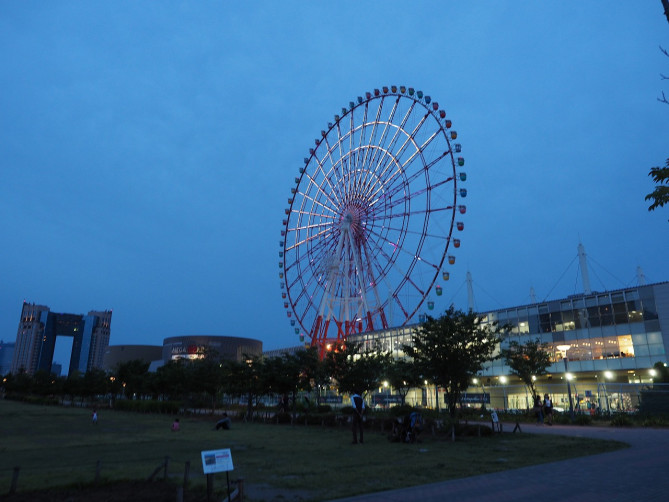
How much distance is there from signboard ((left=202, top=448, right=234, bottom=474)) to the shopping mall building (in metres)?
35.6

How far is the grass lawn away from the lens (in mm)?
11109

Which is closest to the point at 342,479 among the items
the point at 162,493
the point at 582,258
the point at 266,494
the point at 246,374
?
the point at 266,494

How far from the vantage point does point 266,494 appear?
32.9 ft

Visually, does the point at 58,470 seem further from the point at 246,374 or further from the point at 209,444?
the point at 246,374

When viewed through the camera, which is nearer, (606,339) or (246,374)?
(246,374)

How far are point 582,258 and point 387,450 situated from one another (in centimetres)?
5407

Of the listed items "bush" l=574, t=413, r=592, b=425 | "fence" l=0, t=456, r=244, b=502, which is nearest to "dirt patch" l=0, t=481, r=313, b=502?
"fence" l=0, t=456, r=244, b=502

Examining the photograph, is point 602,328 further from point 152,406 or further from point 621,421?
point 152,406

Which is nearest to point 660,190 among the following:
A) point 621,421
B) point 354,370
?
point 621,421

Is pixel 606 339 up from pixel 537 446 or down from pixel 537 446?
up

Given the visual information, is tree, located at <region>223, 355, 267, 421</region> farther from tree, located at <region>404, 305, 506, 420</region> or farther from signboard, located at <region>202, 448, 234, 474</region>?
signboard, located at <region>202, 448, 234, 474</region>

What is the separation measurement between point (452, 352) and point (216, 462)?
17239mm

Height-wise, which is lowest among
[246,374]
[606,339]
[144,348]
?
[246,374]

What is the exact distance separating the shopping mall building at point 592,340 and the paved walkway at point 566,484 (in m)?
28.6
